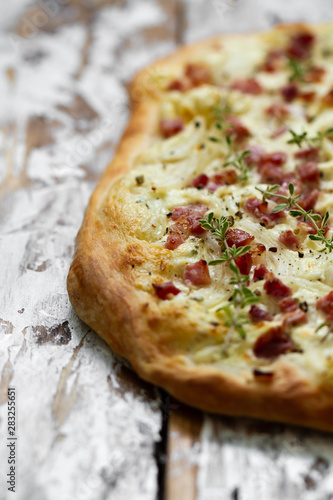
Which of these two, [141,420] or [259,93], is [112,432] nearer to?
[141,420]

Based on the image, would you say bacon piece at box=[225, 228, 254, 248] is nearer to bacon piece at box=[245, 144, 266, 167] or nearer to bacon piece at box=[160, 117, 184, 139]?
bacon piece at box=[245, 144, 266, 167]

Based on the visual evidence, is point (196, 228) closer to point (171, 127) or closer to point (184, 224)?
point (184, 224)

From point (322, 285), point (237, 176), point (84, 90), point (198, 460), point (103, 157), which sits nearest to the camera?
point (198, 460)

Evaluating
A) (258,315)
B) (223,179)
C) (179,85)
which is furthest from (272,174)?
(179,85)

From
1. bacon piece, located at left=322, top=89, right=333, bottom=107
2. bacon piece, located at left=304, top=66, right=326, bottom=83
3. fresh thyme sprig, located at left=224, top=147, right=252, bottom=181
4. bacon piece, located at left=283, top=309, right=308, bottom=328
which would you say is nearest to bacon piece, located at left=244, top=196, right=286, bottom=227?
fresh thyme sprig, located at left=224, top=147, right=252, bottom=181

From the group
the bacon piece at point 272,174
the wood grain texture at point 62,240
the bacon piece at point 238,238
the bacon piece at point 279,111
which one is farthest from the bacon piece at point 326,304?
the bacon piece at point 279,111

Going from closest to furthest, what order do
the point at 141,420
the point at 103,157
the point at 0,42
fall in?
the point at 141,420 < the point at 103,157 < the point at 0,42

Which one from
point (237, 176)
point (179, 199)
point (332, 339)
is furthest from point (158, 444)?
point (237, 176)

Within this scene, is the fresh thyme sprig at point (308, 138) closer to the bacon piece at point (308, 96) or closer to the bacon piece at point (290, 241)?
the bacon piece at point (308, 96)
